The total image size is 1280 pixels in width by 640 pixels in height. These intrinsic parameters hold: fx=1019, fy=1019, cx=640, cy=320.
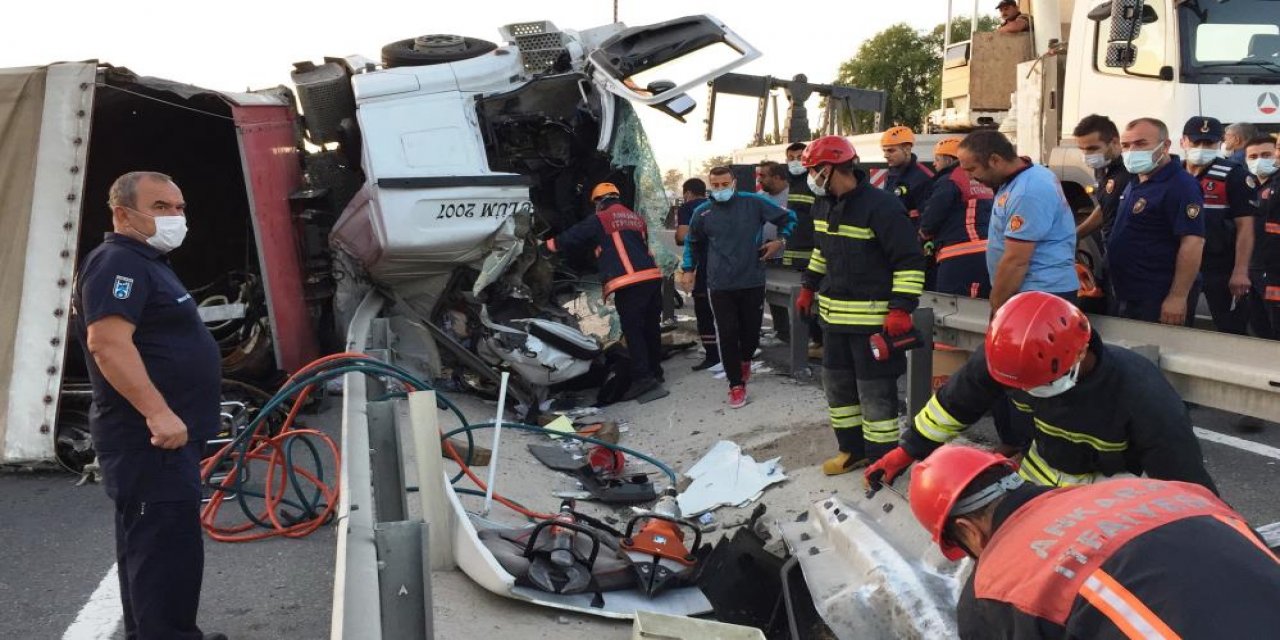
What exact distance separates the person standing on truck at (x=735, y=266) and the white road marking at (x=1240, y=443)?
2.67 m

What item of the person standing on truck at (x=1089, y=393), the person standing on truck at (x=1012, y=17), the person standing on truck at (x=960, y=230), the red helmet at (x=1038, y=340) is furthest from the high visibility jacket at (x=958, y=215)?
the person standing on truck at (x=1012, y=17)

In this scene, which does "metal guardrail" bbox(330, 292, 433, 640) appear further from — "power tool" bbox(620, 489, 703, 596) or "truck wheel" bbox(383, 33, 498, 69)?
"truck wheel" bbox(383, 33, 498, 69)

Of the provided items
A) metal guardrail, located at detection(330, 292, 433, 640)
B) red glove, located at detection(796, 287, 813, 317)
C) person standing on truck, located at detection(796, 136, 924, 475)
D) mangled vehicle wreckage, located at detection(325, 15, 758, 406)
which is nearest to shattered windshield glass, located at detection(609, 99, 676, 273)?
mangled vehicle wreckage, located at detection(325, 15, 758, 406)

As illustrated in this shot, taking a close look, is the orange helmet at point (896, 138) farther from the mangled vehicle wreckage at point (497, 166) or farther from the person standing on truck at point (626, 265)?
the person standing on truck at point (626, 265)

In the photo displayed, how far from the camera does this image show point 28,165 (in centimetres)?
583

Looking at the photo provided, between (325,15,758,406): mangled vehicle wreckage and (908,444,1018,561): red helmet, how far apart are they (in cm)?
500

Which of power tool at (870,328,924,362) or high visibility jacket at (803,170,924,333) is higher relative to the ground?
high visibility jacket at (803,170,924,333)

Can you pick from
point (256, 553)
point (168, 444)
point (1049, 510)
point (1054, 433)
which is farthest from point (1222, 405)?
point (256, 553)

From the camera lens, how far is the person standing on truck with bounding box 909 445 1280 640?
1.65 metres

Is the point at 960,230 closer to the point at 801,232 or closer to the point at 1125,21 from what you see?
the point at 1125,21

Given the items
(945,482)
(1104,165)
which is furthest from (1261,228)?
(945,482)

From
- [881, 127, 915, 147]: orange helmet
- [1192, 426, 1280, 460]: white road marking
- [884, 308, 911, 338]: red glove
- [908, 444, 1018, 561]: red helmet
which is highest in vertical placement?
[881, 127, 915, 147]: orange helmet

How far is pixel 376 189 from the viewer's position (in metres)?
6.61

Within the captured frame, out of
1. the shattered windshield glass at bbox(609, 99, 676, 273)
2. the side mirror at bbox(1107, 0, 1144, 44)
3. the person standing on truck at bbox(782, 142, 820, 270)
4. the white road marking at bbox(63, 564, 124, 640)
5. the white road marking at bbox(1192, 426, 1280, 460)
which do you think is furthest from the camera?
the person standing on truck at bbox(782, 142, 820, 270)
